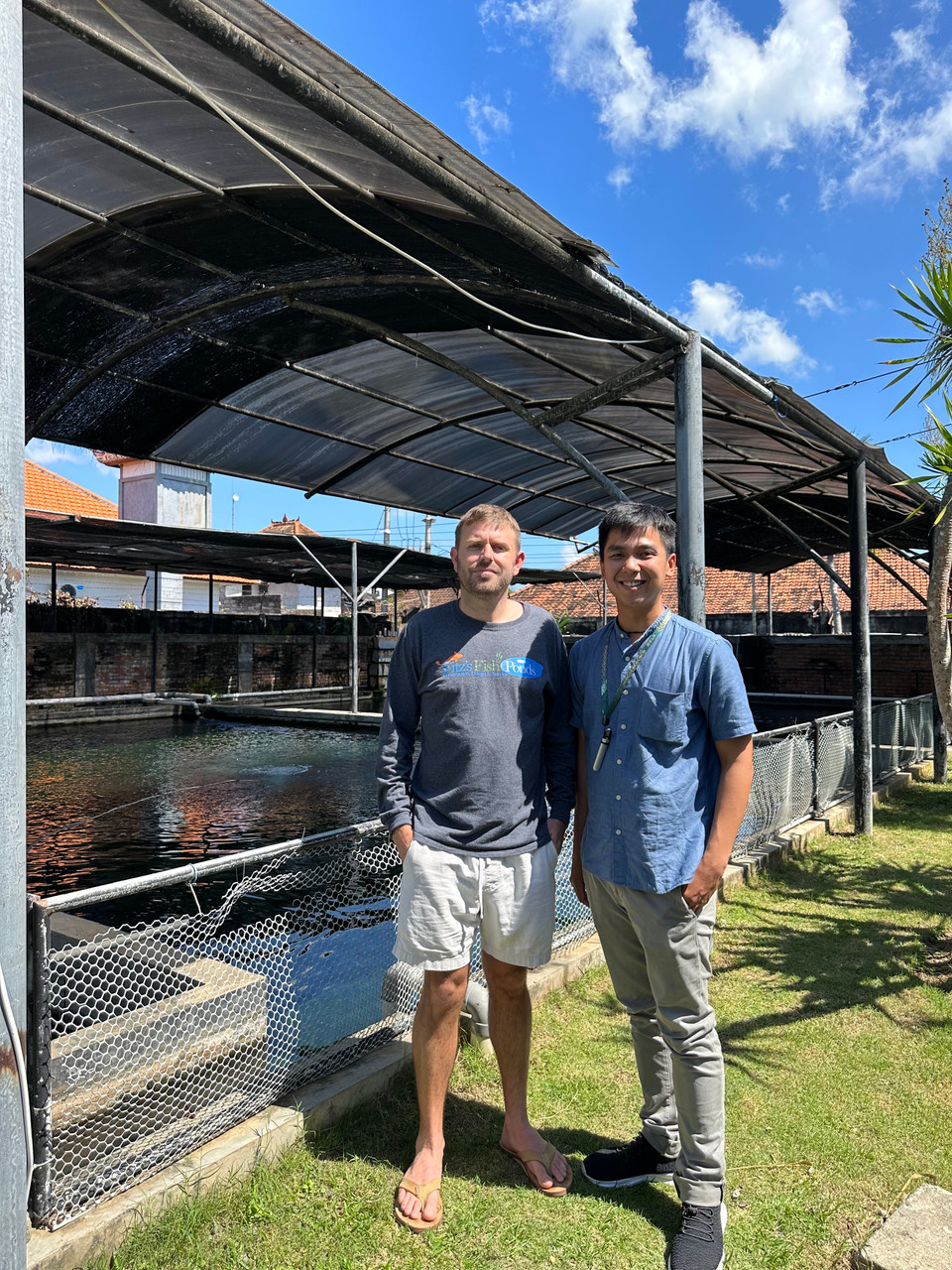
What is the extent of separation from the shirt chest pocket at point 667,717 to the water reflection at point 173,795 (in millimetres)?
4935

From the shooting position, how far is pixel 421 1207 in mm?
2281

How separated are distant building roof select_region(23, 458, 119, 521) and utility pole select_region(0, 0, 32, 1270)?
78.6 feet

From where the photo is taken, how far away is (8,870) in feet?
4.72

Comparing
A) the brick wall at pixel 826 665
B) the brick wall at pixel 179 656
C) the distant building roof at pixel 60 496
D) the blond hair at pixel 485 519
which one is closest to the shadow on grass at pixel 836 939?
the blond hair at pixel 485 519

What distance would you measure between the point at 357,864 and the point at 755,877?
10.6ft

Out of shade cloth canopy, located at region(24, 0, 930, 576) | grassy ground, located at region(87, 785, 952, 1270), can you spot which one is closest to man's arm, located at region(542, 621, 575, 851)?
grassy ground, located at region(87, 785, 952, 1270)

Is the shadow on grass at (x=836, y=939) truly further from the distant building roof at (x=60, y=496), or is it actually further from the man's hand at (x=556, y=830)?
the distant building roof at (x=60, y=496)

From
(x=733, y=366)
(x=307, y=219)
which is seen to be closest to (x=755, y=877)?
(x=733, y=366)

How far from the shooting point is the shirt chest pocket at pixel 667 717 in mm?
2291

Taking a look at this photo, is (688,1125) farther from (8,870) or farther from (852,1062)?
(8,870)

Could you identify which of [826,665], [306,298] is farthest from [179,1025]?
[826,665]

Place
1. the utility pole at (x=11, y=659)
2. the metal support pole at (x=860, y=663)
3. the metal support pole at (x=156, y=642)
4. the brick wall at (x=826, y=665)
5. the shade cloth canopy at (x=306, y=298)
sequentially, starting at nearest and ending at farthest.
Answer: the utility pole at (x=11, y=659), the shade cloth canopy at (x=306, y=298), the metal support pole at (x=860, y=663), the brick wall at (x=826, y=665), the metal support pole at (x=156, y=642)

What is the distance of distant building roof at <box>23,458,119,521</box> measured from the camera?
78.8 ft

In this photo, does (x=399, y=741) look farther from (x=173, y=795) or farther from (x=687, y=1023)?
(x=173, y=795)
